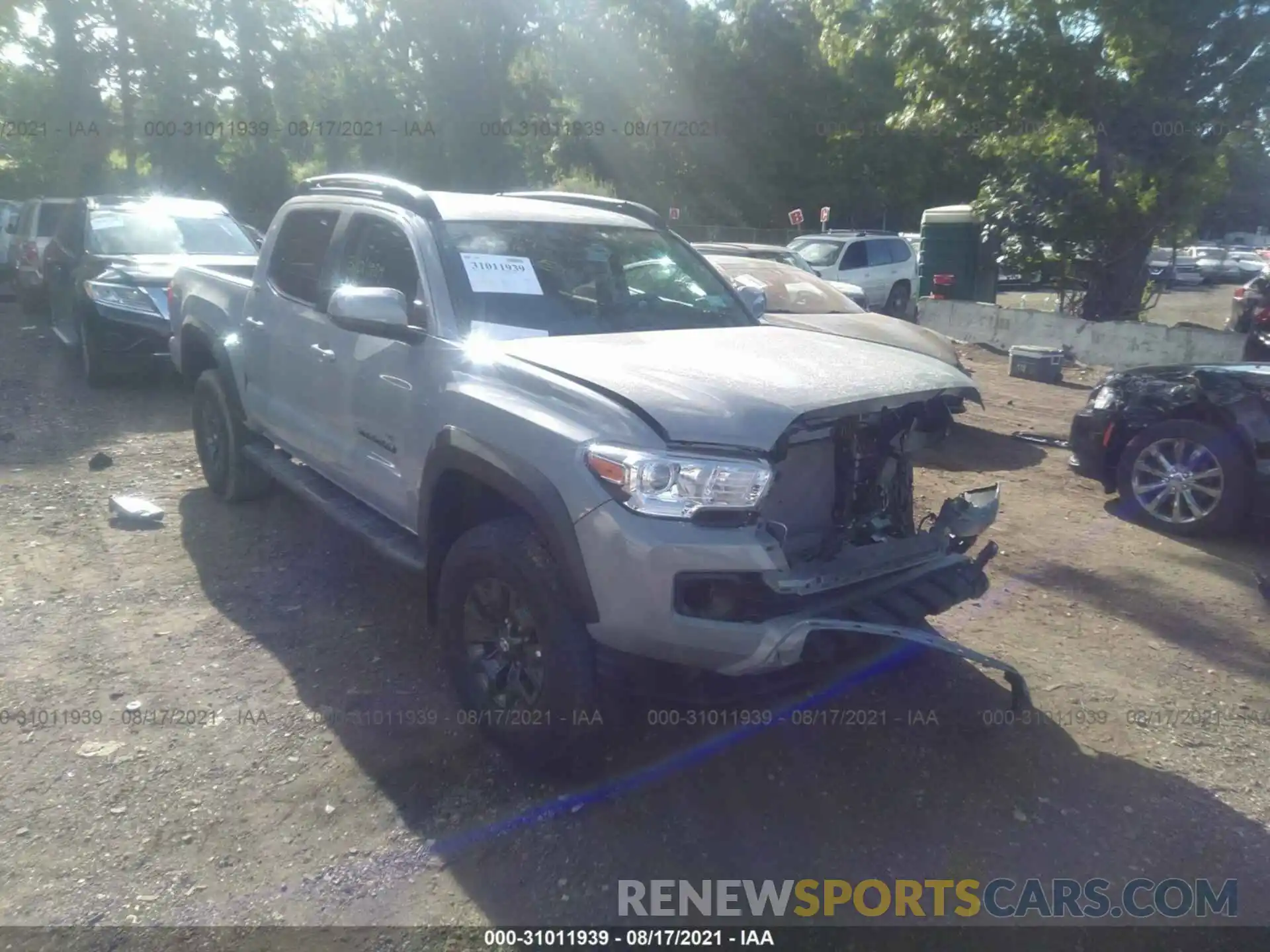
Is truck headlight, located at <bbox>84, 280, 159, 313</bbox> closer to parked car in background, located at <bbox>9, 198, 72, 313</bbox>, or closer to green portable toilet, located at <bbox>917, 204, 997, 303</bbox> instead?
parked car in background, located at <bbox>9, 198, 72, 313</bbox>

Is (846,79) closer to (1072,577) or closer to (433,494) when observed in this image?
(1072,577)

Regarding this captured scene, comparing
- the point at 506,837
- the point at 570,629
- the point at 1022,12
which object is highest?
the point at 1022,12

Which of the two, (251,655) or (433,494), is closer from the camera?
(433,494)

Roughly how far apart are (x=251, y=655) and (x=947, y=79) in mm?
14715

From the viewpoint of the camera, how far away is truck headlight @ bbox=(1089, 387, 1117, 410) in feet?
23.4

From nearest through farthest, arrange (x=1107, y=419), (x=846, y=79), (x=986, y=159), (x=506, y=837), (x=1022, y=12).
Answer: (x=506, y=837), (x=1107, y=419), (x=1022, y=12), (x=986, y=159), (x=846, y=79)

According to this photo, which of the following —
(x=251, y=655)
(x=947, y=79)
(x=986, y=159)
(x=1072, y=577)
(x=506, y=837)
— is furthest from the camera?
(x=986, y=159)

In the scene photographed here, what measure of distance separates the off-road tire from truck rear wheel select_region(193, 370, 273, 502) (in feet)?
18.2

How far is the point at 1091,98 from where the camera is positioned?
15.2 meters

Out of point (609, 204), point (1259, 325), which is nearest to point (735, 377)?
point (609, 204)

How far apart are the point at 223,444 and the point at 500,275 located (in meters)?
3.02

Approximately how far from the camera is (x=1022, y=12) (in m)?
15.0

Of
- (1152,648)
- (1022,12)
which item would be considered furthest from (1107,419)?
(1022,12)

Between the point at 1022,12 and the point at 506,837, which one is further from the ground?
the point at 1022,12
